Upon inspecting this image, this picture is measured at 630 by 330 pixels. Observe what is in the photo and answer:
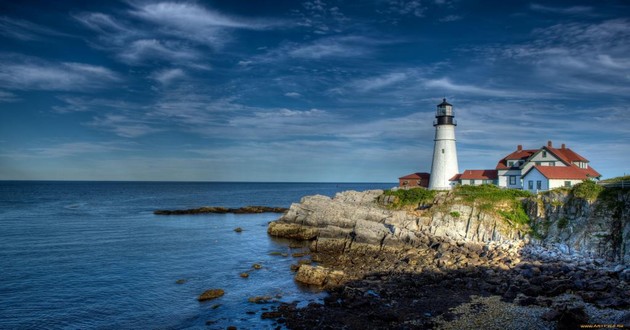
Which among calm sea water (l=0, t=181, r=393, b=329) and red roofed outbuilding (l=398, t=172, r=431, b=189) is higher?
red roofed outbuilding (l=398, t=172, r=431, b=189)

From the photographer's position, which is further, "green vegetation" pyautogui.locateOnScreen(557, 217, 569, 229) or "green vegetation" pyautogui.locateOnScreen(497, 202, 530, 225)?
"green vegetation" pyautogui.locateOnScreen(497, 202, 530, 225)

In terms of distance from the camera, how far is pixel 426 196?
44.4 meters

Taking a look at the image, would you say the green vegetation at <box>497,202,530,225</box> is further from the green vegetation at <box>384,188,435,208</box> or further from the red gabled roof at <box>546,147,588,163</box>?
the red gabled roof at <box>546,147,588,163</box>

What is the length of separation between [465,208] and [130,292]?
29.0 metres

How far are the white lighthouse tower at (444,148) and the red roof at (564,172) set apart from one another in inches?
386

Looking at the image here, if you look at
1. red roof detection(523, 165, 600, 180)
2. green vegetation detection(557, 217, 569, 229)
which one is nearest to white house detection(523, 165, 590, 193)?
red roof detection(523, 165, 600, 180)

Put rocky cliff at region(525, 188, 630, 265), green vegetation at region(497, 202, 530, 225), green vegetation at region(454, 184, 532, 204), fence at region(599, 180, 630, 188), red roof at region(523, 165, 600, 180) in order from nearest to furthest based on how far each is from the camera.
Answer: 1. rocky cliff at region(525, 188, 630, 265)
2. fence at region(599, 180, 630, 188)
3. green vegetation at region(497, 202, 530, 225)
4. green vegetation at region(454, 184, 532, 204)
5. red roof at region(523, 165, 600, 180)

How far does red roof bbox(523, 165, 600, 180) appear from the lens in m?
42.9

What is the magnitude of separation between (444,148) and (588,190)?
2102cm

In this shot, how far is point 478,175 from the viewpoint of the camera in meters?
52.3

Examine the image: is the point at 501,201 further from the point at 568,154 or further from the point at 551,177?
the point at 568,154

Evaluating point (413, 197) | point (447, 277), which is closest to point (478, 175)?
point (413, 197)

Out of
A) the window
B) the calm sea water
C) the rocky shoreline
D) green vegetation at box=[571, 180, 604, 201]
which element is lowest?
the calm sea water

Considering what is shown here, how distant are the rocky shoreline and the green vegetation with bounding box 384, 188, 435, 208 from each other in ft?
8.81
